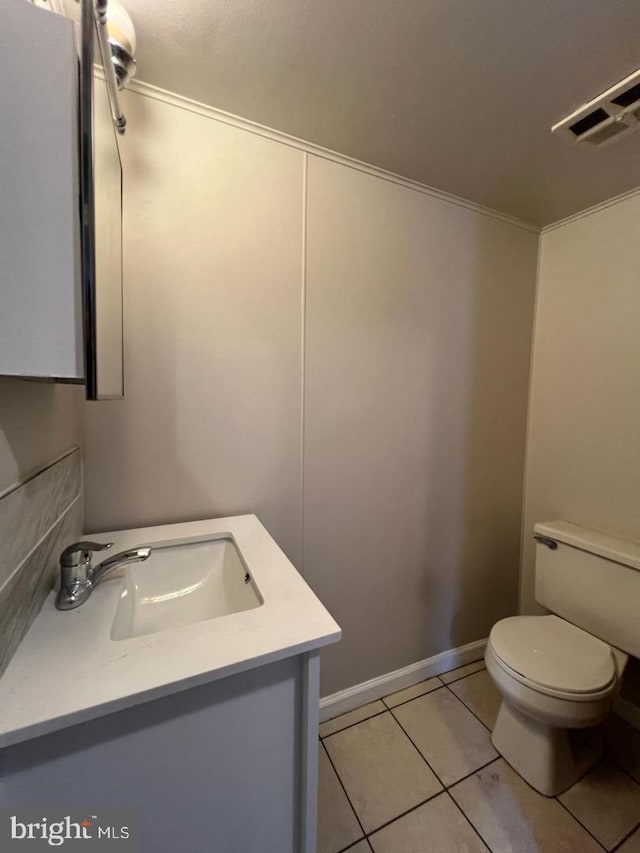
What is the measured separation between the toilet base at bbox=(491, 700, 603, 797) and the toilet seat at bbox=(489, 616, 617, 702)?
0.22 metres

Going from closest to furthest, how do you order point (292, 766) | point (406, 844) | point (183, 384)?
1. point (292, 766)
2. point (406, 844)
3. point (183, 384)

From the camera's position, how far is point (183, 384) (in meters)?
1.15

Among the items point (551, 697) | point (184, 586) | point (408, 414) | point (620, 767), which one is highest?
point (408, 414)

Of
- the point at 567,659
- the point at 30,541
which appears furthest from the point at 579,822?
the point at 30,541

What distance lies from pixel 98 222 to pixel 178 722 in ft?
2.97

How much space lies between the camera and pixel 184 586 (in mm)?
1016

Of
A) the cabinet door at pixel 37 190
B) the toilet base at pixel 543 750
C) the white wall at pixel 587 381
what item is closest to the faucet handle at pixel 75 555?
the cabinet door at pixel 37 190

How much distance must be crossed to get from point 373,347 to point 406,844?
5.56ft

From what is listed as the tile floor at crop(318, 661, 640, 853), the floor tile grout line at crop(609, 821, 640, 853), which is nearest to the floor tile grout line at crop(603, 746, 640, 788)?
the tile floor at crop(318, 661, 640, 853)

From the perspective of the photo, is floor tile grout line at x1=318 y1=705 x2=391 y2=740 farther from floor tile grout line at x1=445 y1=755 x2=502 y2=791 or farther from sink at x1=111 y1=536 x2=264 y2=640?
sink at x1=111 y1=536 x2=264 y2=640

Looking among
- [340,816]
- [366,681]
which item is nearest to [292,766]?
[340,816]

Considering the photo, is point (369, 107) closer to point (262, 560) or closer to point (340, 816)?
point (262, 560)

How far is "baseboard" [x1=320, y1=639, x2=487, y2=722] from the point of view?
1443 millimetres

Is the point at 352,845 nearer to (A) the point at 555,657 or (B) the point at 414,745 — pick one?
(B) the point at 414,745
